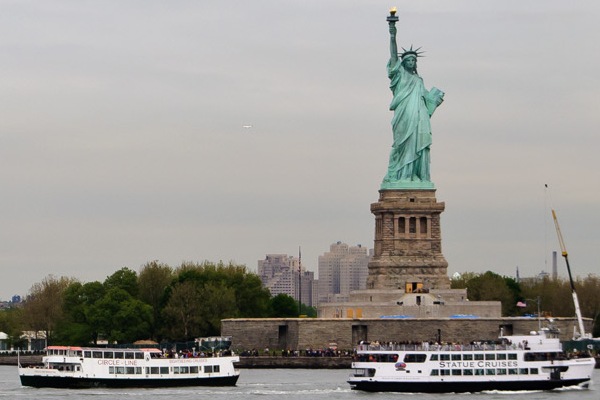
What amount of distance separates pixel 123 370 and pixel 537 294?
55.6 meters

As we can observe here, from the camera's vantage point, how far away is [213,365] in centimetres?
9519

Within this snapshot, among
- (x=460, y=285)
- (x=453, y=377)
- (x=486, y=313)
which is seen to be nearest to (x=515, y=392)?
(x=453, y=377)

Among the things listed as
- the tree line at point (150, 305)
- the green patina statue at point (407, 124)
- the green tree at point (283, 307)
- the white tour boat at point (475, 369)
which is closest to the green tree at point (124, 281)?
the tree line at point (150, 305)

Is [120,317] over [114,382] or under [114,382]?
over

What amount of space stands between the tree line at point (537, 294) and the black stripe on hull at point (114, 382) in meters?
45.4

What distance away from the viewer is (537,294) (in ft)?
468

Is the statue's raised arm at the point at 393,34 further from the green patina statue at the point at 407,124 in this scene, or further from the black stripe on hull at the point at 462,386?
the black stripe on hull at the point at 462,386

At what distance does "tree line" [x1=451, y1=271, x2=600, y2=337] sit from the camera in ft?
454

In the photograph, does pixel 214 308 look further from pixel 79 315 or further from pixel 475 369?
pixel 475 369

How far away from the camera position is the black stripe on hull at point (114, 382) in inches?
3679

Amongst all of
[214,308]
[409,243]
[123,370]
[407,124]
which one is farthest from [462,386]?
[214,308]

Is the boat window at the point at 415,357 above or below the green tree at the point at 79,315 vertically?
below

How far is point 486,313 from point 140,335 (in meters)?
26.1

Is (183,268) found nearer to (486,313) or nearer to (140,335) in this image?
(140,335)
